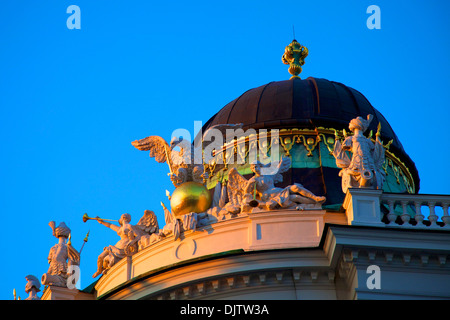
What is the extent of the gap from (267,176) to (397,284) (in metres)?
5.30

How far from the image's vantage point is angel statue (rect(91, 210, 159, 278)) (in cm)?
2683

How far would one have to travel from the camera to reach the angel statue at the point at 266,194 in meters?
24.6

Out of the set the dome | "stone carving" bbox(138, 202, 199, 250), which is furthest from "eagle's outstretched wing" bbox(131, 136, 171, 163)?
the dome

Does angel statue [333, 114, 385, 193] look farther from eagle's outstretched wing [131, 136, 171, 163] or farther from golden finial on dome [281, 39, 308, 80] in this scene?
golden finial on dome [281, 39, 308, 80]

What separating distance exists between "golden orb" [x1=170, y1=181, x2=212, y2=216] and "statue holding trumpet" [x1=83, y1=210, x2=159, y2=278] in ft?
4.49

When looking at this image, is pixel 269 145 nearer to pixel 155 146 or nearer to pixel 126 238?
pixel 155 146

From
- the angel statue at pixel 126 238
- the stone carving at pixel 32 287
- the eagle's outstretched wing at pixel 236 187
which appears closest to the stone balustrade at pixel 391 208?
the eagle's outstretched wing at pixel 236 187

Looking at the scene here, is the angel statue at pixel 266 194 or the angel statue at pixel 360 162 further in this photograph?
the angel statue at pixel 266 194

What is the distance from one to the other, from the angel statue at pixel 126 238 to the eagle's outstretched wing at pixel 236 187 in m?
2.68

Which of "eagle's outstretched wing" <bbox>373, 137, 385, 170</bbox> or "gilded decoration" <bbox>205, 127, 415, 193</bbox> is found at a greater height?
"gilded decoration" <bbox>205, 127, 415, 193</bbox>

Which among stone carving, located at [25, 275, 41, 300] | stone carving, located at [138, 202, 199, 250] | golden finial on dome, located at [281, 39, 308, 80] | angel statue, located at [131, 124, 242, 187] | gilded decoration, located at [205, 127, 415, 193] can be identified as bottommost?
stone carving, located at [25, 275, 41, 300]

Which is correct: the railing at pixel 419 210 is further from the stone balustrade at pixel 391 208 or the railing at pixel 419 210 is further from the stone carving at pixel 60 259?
the stone carving at pixel 60 259
